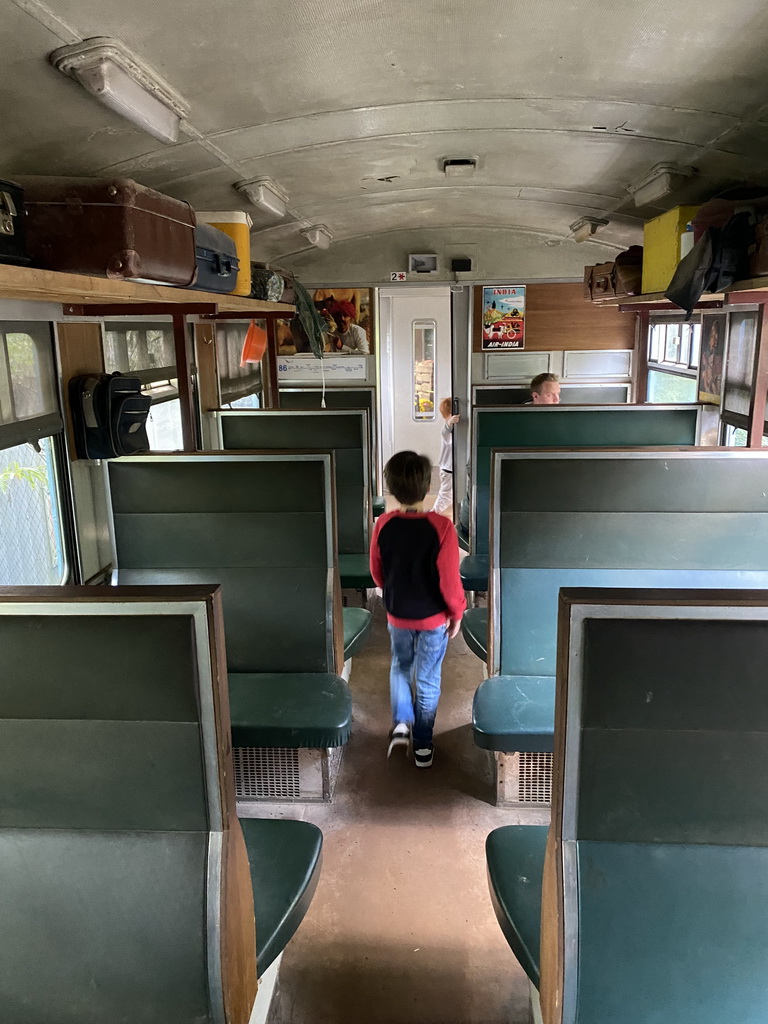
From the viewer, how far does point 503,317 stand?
6887mm

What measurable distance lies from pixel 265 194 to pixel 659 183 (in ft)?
6.42

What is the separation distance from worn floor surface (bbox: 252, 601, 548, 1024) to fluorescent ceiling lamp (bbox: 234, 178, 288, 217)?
270cm

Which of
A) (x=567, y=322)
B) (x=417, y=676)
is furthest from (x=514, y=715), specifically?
(x=567, y=322)

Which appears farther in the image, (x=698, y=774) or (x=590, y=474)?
(x=590, y=474)

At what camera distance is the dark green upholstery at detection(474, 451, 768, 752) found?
292 centimetres

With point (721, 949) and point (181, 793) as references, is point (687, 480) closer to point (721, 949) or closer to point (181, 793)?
point (721, 949)

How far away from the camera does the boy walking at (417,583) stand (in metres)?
2.96

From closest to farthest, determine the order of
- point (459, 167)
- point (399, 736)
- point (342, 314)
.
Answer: point (399, 736), point (459, 167), point (342, 314)

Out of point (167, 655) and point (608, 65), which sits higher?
point (608, 65)

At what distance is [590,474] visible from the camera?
292 cm

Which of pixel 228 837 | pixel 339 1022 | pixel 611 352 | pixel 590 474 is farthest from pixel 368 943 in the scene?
pixel 611 352

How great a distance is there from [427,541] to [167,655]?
173 centimetres

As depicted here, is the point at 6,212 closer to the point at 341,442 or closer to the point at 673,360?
the point at 341,442

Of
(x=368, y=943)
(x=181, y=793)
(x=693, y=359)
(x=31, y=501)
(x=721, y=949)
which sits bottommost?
(x=368, y=943)
